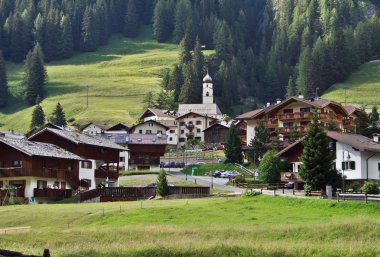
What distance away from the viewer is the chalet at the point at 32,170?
71438mm

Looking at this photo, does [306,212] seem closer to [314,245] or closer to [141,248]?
[314,245]

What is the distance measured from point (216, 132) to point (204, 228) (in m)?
104

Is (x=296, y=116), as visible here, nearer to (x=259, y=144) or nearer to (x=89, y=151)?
(x=259, y=144)

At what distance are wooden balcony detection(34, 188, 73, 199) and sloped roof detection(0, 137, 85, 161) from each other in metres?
3.53

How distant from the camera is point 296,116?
113375 mm

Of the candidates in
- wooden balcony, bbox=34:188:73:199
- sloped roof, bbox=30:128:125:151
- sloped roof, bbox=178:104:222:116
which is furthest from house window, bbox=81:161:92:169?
sloped roof, bbox=178:104:222:116

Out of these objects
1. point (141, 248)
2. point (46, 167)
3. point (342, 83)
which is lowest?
point (141, 248)

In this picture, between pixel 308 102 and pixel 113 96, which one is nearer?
pixel 308 102

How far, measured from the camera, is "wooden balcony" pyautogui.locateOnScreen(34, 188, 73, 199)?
7094 centimetres

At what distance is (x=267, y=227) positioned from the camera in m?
40.7

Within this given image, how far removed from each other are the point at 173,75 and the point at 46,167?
374 feet

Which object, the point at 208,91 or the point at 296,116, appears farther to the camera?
the point at 208,91

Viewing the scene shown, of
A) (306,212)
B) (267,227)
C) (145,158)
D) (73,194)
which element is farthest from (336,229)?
(145,158)

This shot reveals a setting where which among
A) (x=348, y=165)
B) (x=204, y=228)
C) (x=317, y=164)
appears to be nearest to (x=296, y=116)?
(x=348, y=165)
